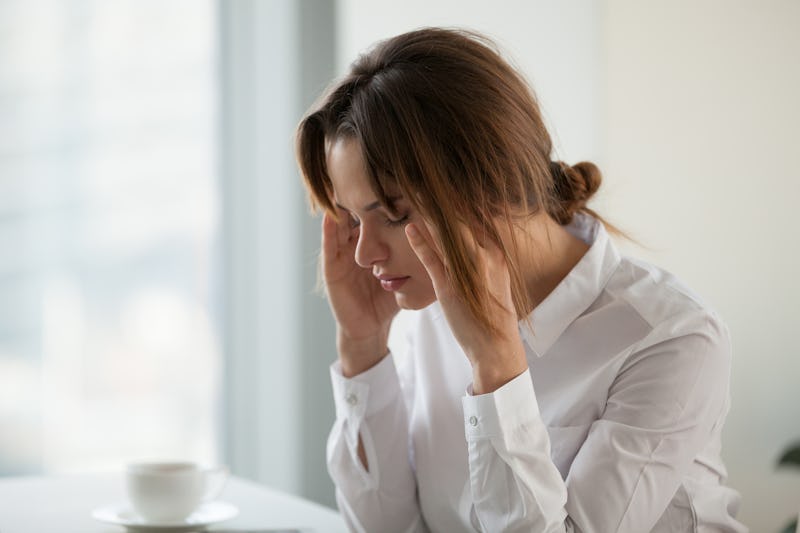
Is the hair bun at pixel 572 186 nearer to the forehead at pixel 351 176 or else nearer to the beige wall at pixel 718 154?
the forehead at pixel 351 176

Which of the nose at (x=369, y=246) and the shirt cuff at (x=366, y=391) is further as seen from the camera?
the shirt cuff at (x=366, y=391)

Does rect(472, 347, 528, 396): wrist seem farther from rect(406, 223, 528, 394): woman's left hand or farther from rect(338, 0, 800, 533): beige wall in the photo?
rect(338, 0, 800, 533): beige wall

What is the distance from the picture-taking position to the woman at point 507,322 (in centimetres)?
106

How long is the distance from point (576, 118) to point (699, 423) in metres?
1.31

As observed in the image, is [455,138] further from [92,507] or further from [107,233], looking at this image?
[107,233]

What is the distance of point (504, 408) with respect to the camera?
1.04m

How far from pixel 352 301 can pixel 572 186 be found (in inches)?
14.7

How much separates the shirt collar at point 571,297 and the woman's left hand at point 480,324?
0.12m

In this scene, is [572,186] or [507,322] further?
[572,186]

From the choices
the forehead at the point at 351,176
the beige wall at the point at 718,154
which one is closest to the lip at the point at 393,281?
the forehead at the point at 351,176

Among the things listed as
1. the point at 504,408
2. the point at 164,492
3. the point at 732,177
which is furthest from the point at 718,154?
the point at 164,492

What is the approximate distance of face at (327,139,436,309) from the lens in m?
1.16

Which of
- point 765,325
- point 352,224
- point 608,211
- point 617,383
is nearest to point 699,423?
point 617,383

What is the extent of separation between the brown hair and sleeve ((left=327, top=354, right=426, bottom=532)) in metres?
0.30
